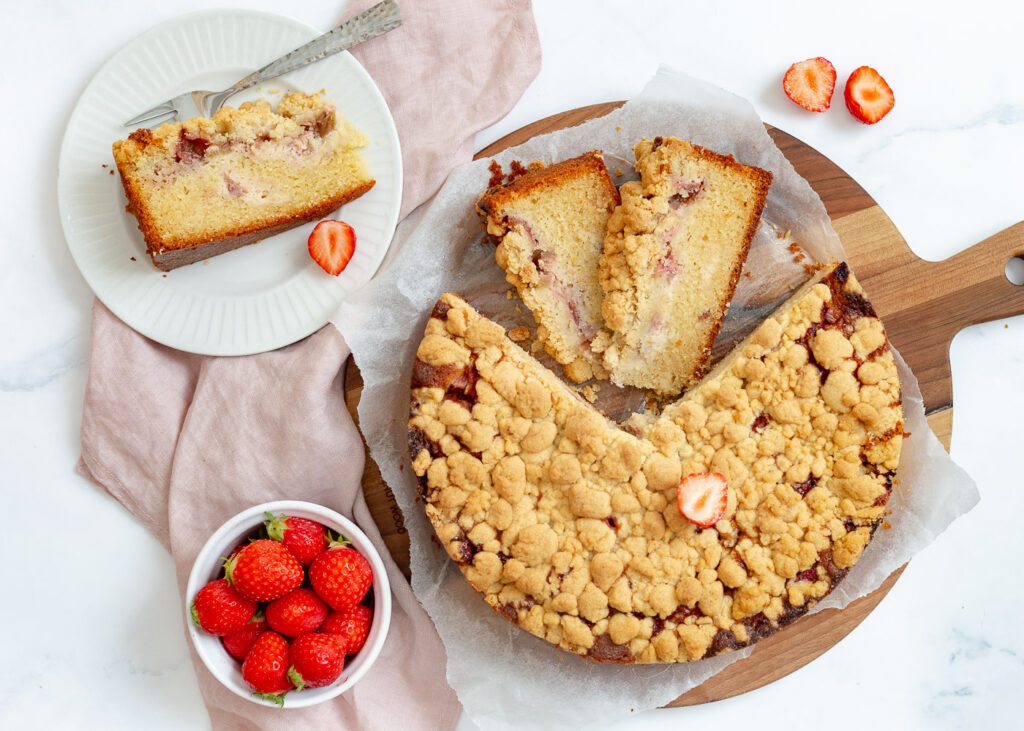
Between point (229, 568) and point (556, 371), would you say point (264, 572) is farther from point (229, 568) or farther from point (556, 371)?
point (556, 371)

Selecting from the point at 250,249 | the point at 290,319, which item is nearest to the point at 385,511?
the point at 290,319

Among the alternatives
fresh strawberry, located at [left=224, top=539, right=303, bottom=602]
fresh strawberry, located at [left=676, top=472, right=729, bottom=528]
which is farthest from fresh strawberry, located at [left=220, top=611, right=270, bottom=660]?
fresh strawberry, located at [left=676, top=472, right=729, bottom=528]

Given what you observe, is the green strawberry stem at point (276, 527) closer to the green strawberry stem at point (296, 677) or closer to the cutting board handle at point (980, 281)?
the green strawberry stem at point (296, 677)

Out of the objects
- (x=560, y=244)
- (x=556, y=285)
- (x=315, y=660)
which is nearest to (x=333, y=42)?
(x=560, y=244)

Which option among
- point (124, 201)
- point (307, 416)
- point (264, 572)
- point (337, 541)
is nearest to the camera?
point (264, 572)

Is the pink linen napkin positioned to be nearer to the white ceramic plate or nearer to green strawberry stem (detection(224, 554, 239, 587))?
the white ceramic plate

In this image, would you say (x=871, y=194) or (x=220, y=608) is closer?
(x=220, y=608)

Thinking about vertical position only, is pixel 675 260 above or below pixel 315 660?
above
